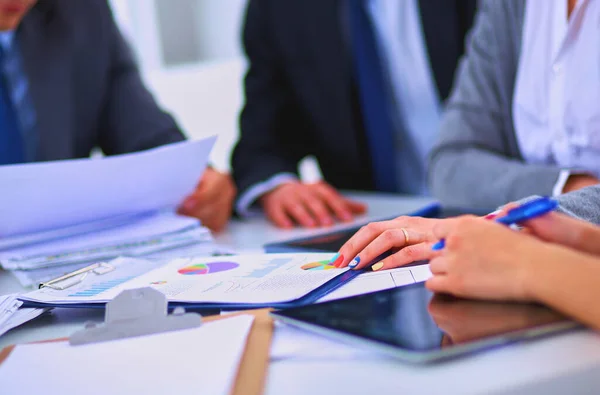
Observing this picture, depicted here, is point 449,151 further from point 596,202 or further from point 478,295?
point 478,295

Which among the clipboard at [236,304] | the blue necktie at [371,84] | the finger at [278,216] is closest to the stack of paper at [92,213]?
the clipboard at [236,304]

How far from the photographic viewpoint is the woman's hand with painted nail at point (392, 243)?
2.03 ft

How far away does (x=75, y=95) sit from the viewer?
1.33 m

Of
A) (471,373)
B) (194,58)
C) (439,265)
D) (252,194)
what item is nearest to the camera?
(471,373)

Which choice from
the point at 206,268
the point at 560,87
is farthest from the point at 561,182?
the point at 206,268

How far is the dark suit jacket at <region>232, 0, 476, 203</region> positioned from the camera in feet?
5.20

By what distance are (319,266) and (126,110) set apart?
35.0 inches

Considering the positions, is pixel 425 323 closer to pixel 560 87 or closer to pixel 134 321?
pixel 134 321

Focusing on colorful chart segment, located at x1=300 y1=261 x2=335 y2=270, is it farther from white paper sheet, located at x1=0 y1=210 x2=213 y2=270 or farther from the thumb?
the thumb

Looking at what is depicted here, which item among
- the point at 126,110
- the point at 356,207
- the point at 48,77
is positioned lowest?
the point at 356,207

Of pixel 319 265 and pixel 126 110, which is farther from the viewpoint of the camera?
pixel 126 110

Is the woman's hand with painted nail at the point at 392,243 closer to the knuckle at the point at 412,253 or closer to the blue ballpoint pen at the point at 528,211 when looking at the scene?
the knuckle at the point at 412,253

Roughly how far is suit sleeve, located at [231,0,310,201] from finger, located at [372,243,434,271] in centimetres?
97

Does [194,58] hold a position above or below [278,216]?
above
